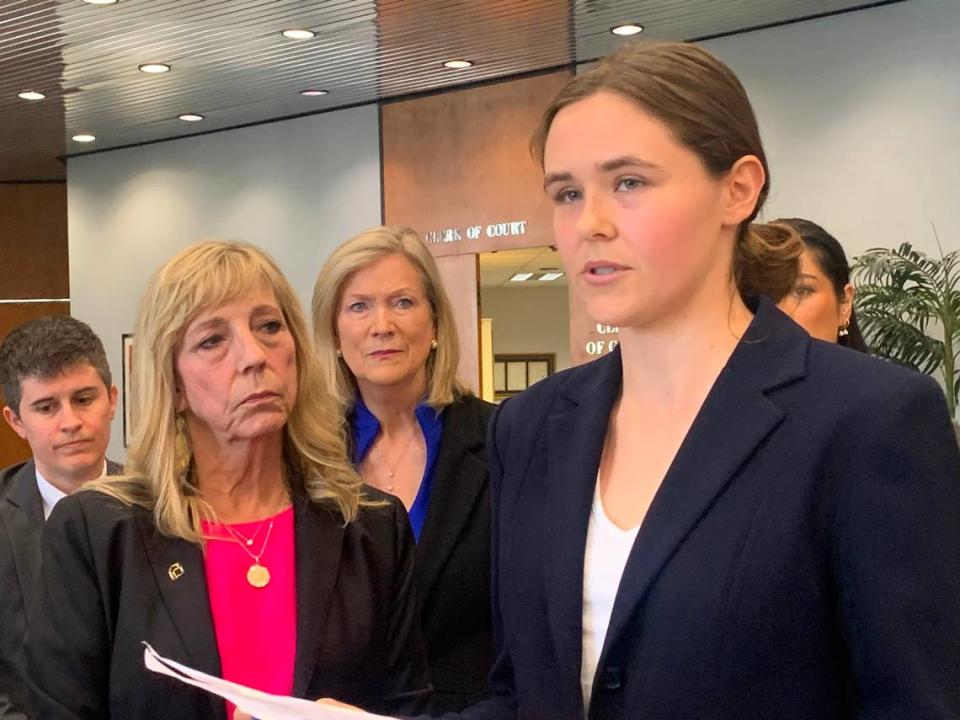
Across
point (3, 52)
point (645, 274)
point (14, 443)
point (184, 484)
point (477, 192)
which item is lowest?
point (14, 443)

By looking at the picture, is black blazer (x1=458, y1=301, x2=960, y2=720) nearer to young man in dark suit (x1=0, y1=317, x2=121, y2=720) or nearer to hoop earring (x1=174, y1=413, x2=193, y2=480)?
hoop earring (x1=174, y1=413, x2=193, y2=480)

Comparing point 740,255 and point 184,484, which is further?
point 184,484

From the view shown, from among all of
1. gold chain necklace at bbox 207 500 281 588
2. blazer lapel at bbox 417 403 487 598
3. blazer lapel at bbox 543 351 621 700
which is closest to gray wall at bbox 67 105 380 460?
blazer lapel at bbox 417 403 487 598

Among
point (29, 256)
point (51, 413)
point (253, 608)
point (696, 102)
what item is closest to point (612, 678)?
point (696, 102)

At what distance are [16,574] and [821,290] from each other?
87.6 inches

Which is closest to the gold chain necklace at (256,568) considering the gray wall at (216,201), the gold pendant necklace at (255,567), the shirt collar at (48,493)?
the gold pendant necklace at (255,567)

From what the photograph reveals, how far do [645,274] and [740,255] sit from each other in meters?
0.20

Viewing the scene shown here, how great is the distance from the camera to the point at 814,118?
6922 millimetres

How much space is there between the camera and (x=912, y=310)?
6.02m

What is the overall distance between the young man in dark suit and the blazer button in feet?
6.49

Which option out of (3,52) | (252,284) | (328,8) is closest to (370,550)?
(252,284)

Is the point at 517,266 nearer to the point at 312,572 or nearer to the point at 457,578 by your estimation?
the point at 457,578

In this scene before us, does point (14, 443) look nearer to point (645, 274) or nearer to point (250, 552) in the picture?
point (250, 552)

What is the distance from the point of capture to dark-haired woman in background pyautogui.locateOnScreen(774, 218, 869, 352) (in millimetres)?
3000
